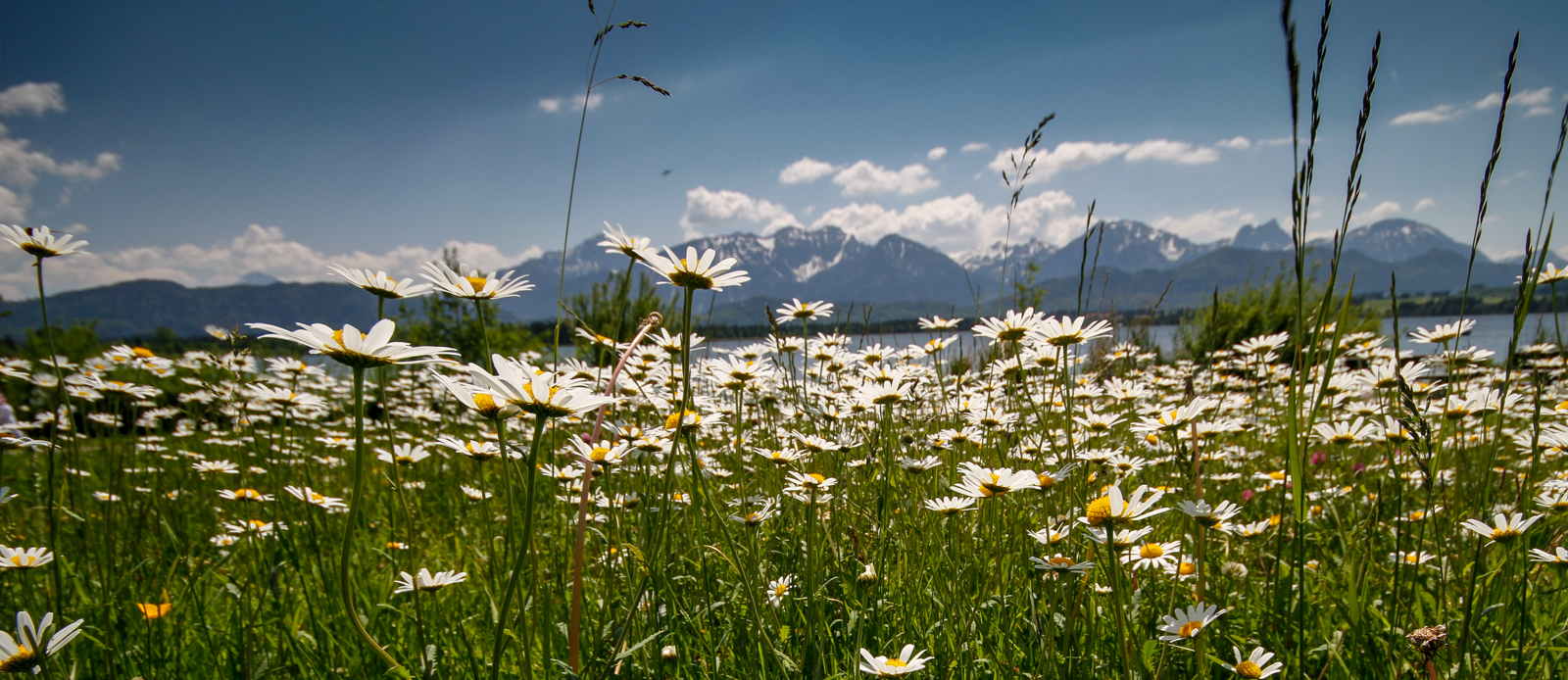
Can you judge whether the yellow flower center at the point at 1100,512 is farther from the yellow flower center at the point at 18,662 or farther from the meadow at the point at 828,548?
the yellow flower center at the point at 18,662

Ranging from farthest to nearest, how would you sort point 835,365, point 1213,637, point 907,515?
point 835,365 → point 907,515 → point 1213,637

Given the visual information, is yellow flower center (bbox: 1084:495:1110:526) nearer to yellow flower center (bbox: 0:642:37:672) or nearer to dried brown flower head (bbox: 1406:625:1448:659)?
dried brown flower head (bbox: 1406:625:1448:659)

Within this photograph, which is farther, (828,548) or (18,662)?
(828,548)

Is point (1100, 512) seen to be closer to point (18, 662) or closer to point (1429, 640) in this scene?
point (1429, 640)

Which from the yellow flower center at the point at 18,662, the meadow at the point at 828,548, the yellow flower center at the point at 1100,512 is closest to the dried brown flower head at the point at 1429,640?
the meadow at the point at 828,548

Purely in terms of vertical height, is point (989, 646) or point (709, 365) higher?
point (709, 365)

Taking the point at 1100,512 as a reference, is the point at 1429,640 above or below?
below

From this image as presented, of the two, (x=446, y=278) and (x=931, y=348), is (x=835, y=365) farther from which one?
(x=446, y=278)

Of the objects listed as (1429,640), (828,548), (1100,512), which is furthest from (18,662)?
(1429,640)

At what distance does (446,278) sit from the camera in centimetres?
137

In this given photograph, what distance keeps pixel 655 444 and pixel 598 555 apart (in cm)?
69

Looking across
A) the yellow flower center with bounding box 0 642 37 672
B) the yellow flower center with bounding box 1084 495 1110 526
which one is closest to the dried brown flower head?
the yellow flower center with bounding box 1084 495 1110 526

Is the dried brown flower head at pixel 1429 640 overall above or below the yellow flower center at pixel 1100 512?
below

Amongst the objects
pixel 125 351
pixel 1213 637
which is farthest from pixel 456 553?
pixel 1213 637
